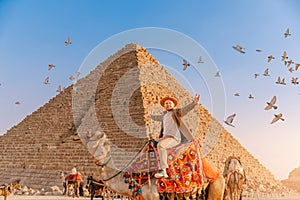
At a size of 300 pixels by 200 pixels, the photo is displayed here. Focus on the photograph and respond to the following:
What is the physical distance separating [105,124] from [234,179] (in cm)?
A: 4040

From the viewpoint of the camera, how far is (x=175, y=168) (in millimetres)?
5449

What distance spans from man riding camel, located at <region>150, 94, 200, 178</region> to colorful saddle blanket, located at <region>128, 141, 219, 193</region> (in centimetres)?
10

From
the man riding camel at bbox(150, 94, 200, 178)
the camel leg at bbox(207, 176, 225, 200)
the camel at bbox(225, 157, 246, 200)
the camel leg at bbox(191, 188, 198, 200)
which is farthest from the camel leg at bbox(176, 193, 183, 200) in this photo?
the camel at bbox(225, 157, 246, 200)

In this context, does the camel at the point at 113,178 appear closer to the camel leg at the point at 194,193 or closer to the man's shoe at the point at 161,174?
the camel leg at the point at 194,193

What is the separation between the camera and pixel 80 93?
182ft

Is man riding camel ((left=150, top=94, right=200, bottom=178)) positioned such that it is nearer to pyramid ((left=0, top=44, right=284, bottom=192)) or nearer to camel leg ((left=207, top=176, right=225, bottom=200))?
camel leg ((left=207, top=176, right=225, bottom=200))

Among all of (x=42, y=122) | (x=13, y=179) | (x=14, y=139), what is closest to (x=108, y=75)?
(x=42, y=122)

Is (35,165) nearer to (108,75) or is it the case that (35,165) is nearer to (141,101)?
(141,101)

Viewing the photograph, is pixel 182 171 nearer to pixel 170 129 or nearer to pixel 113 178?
pixel 170 129

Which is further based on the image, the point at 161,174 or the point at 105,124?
the point at 105,124

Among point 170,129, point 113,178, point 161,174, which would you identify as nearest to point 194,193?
point 161,174

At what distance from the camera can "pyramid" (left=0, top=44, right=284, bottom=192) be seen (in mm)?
39156

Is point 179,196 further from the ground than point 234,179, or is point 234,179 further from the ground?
point 234,179

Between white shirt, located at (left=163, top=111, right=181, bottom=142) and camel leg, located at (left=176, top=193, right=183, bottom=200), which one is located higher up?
white shirt, located at (left=163, top=111, right=181, bottom=142)
